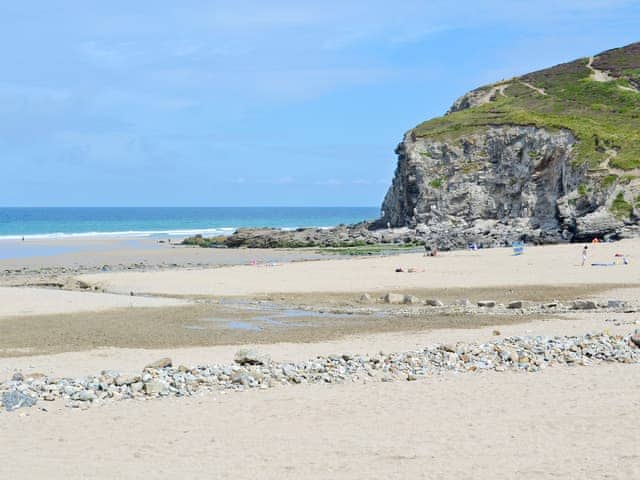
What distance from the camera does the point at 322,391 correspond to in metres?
11.9

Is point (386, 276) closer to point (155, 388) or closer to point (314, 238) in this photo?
point (155, 388)

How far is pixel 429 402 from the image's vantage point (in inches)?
438

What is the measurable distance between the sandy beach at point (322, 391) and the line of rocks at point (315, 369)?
326 mm

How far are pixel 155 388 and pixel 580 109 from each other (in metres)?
63.9

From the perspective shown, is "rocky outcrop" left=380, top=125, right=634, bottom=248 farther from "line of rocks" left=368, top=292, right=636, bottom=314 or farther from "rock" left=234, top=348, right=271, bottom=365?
"rock" left=234, top=348, right=271, bottom=365

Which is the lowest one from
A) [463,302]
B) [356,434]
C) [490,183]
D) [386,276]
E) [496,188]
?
[356,434]

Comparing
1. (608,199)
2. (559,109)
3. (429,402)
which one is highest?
(559,109)

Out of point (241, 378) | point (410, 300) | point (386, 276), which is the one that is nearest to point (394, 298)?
point (410, 300)

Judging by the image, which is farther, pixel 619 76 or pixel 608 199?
pixel 619 76

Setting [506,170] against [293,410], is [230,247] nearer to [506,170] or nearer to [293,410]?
[506,170]

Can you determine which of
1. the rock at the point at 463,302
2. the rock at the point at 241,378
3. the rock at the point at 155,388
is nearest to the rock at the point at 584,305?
the rock at the point at 463,302

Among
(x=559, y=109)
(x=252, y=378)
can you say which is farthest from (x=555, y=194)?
(x=252, y=378)

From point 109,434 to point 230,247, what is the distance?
5035 centimetres

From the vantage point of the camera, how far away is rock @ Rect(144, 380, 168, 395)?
38.5ft
